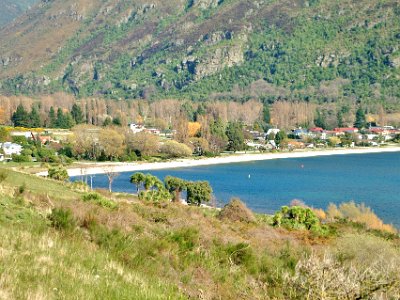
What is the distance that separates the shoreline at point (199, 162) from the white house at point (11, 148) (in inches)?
308

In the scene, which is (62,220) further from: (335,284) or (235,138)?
(235,138)

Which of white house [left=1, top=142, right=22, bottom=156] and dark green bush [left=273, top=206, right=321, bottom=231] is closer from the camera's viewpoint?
dark green bush [left=273, top=206, right=321, bottom=231]

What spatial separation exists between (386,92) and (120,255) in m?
169

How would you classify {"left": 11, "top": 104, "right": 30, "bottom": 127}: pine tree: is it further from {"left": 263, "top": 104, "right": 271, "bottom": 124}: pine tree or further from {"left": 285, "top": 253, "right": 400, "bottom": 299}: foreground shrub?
{"left": 285, "top": 253, "right": 400, "bottom": 299}: foreground shrub

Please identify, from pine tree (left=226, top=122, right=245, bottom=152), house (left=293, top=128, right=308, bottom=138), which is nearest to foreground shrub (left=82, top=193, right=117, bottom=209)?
pine tree (left=226, top=122, right=245, bottom=152)

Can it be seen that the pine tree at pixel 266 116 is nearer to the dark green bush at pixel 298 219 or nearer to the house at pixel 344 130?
the house at pixel 344 130

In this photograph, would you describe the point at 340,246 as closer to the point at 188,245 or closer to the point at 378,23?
the point at 188,245

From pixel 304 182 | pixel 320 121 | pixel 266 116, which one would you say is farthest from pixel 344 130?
pixel 304 182

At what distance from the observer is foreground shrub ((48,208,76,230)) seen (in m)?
8.29

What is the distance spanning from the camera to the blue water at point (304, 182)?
46688mm

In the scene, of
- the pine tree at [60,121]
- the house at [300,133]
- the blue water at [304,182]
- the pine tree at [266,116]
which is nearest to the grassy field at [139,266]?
the blue water at [304,182]

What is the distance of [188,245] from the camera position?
919 cm

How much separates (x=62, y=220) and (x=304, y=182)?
54.1 m

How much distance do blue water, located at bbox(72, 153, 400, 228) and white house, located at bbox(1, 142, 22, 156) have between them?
37.6 feet
